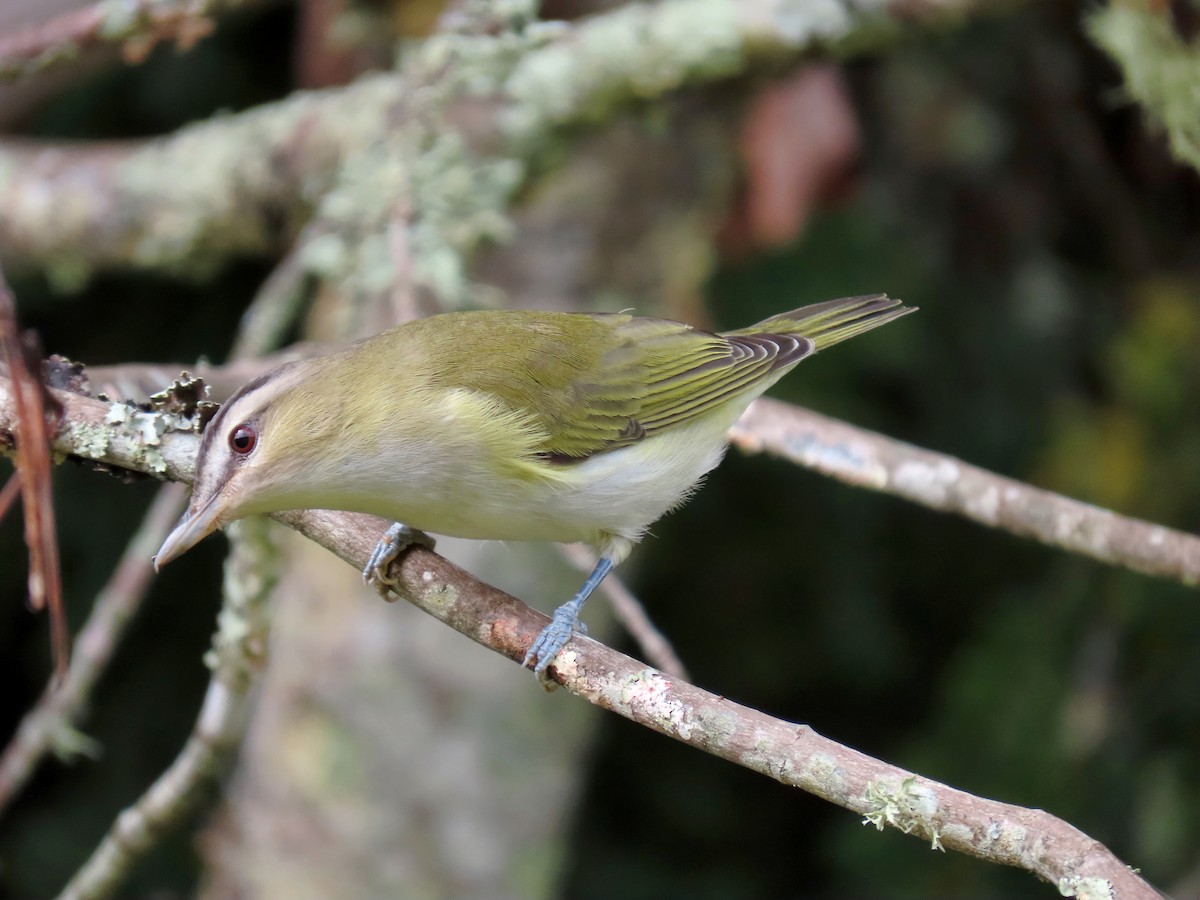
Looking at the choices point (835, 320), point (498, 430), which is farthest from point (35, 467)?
point (835, 320)

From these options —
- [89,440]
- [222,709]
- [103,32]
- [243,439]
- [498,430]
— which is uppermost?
[103,32]

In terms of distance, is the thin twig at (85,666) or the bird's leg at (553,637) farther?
the thin twig at (85,666)

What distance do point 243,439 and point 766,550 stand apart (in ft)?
9.99

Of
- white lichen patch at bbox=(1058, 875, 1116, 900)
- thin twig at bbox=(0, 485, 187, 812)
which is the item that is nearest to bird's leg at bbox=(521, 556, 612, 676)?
white lichen patch at bbox=(1058, 875, 1116, 900)

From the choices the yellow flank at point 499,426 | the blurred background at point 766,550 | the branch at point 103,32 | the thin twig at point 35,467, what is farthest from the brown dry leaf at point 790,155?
the thin twig at point 35,467

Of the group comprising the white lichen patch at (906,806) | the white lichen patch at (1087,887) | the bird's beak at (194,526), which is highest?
the bird's beak at (194,526)

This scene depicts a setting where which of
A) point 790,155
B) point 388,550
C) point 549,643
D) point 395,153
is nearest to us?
point 549,643

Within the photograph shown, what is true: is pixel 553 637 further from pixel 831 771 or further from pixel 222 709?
pixel 222 709

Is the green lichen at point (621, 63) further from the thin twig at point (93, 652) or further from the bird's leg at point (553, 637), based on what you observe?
the bird's leg at point (553, 637)

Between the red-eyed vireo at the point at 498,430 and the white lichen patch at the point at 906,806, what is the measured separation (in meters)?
0.67

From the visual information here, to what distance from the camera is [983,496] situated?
3.14m

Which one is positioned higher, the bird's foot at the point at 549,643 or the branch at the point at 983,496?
the bird's foot at the point at 549,643

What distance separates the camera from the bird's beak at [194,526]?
2279mm

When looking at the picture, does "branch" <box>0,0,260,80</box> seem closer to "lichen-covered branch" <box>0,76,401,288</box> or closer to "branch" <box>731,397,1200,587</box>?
"lichen-covered branch" <box>0,76,401,288</box>
